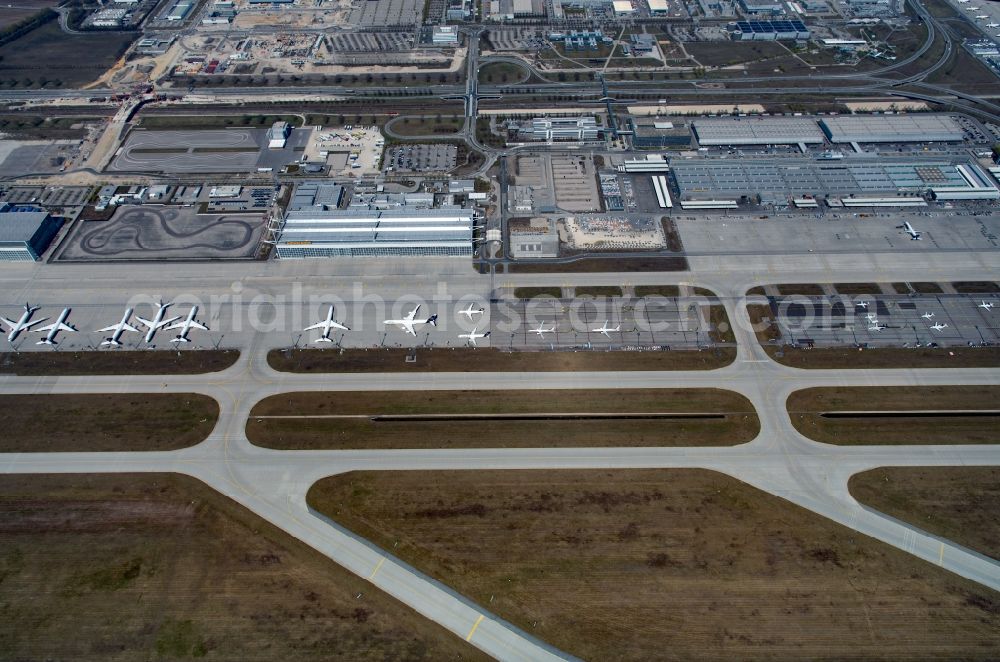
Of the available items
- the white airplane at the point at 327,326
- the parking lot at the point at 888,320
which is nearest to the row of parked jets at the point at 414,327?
the white airplane at the point at 327,326

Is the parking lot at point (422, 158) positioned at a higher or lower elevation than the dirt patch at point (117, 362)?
higher

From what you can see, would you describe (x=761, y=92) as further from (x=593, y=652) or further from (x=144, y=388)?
(x=144, y=388)

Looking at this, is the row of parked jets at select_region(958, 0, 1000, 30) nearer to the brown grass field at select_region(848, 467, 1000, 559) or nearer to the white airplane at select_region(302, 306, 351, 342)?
the brown grass field at select_region(848, 467, 1000, 559)

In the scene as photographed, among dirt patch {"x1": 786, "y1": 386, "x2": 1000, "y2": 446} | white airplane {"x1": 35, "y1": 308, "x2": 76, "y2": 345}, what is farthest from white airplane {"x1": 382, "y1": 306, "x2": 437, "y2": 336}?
dirt patch {"x1": 786, "y1": 386, "x2": 1000, "y2": 446}

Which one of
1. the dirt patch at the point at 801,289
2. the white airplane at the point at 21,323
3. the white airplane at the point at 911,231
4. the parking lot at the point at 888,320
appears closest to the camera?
the parking lot at the point at 888,320

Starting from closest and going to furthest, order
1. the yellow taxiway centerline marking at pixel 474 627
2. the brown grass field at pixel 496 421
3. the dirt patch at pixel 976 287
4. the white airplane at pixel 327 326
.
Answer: the yellow taxiway centerline marking at pixel 474 627 → the brown grass field at pixel 496 421 → the white airplane at pixel 327 326 → the dirt patch at pixel 976 287

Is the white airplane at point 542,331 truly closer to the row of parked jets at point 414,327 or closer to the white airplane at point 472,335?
the row of parked jets at point 414,327

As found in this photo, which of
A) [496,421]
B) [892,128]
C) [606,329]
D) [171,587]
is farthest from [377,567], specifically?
[892,128]
